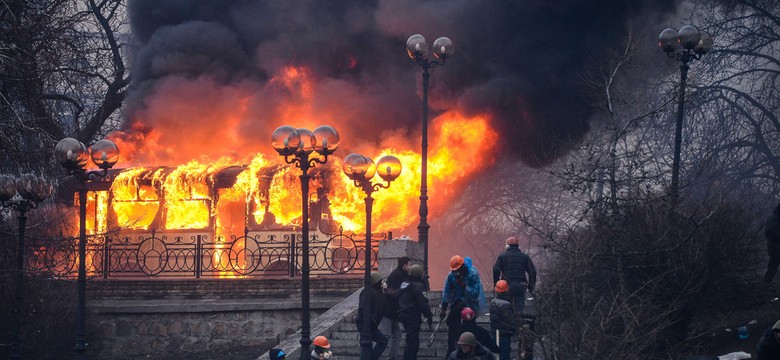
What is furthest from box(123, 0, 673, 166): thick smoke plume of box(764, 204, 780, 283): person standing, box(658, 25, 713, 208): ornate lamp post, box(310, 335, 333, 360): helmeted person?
box(310, 335, 333, 360): helmeted person

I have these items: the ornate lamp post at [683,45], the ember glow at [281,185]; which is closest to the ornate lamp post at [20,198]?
the ember glow at [281,185]

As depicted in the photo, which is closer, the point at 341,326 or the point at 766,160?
the point at 341,326

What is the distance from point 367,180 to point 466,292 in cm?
273

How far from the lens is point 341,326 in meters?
20.7

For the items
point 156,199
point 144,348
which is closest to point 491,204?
point 156,199

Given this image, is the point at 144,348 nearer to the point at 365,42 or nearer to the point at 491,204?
the point at 365,42

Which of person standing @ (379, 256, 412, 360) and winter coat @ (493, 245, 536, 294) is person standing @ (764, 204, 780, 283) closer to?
winter coat @ (493, 245, 536, 294)

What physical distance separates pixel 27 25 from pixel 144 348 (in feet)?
29.1

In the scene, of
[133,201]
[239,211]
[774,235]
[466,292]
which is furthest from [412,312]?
[133,201]

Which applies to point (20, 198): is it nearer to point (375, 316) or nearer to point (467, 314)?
point (375, 316)

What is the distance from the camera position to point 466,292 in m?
18.2

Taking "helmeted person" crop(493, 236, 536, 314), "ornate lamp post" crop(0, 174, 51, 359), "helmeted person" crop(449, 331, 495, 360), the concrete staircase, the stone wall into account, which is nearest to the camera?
"helmeted person" crop(449, 331, 495, 360)

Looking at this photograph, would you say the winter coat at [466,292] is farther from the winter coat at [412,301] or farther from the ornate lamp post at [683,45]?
the ornate lamp post at [683,45]

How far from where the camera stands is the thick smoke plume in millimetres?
27125
